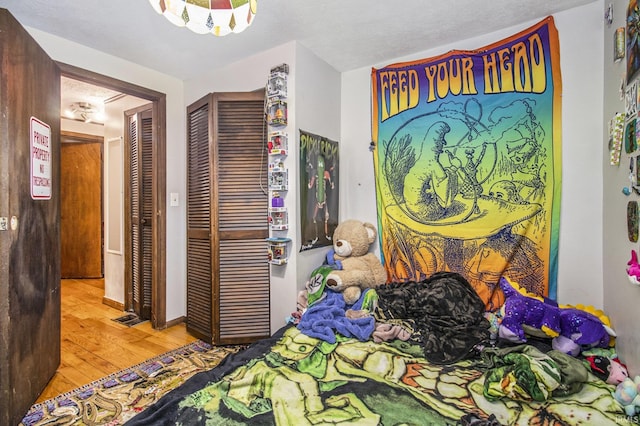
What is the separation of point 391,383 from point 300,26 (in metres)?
2.23

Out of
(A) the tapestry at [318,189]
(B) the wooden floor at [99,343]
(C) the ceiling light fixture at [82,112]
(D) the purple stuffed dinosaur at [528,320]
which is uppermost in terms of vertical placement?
(C) the ceiling light fixture at [82,112]

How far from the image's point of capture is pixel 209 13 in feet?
3.95

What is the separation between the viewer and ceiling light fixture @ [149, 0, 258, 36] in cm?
116

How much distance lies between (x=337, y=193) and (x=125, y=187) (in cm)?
232

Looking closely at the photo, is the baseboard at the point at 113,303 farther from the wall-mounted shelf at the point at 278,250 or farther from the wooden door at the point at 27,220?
the wall-mounted shelf at the point at 278,250

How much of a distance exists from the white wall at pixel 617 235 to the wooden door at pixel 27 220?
9.82ft

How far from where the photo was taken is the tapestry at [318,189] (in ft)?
7.98

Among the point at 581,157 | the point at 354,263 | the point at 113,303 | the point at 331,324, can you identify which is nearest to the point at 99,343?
A: the point at 113,303

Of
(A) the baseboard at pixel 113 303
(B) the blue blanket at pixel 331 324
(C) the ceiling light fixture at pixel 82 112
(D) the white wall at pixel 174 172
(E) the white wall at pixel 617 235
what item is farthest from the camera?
(C) the ceiling light fixture at pixel 82 112

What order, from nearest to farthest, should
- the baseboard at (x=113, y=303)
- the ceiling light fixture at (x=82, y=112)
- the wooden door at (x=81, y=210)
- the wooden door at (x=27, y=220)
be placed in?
the wooden door at (x=27, y=220), the baseboard at (x=113, y=303), the ceiling light fixture at (x=82, y=112), the wooden door at (x=81, y=210)

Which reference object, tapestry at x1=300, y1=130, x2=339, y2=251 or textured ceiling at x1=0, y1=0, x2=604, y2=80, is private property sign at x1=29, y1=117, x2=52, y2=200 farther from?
tapestry at x1=300, y1=130, x2=339, y2=251

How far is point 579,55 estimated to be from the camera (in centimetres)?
200

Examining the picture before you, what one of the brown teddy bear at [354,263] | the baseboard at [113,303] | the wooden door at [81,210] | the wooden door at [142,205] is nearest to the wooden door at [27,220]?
the wooden door at [142,205]

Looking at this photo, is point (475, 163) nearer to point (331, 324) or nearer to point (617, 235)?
point (617, 235)
